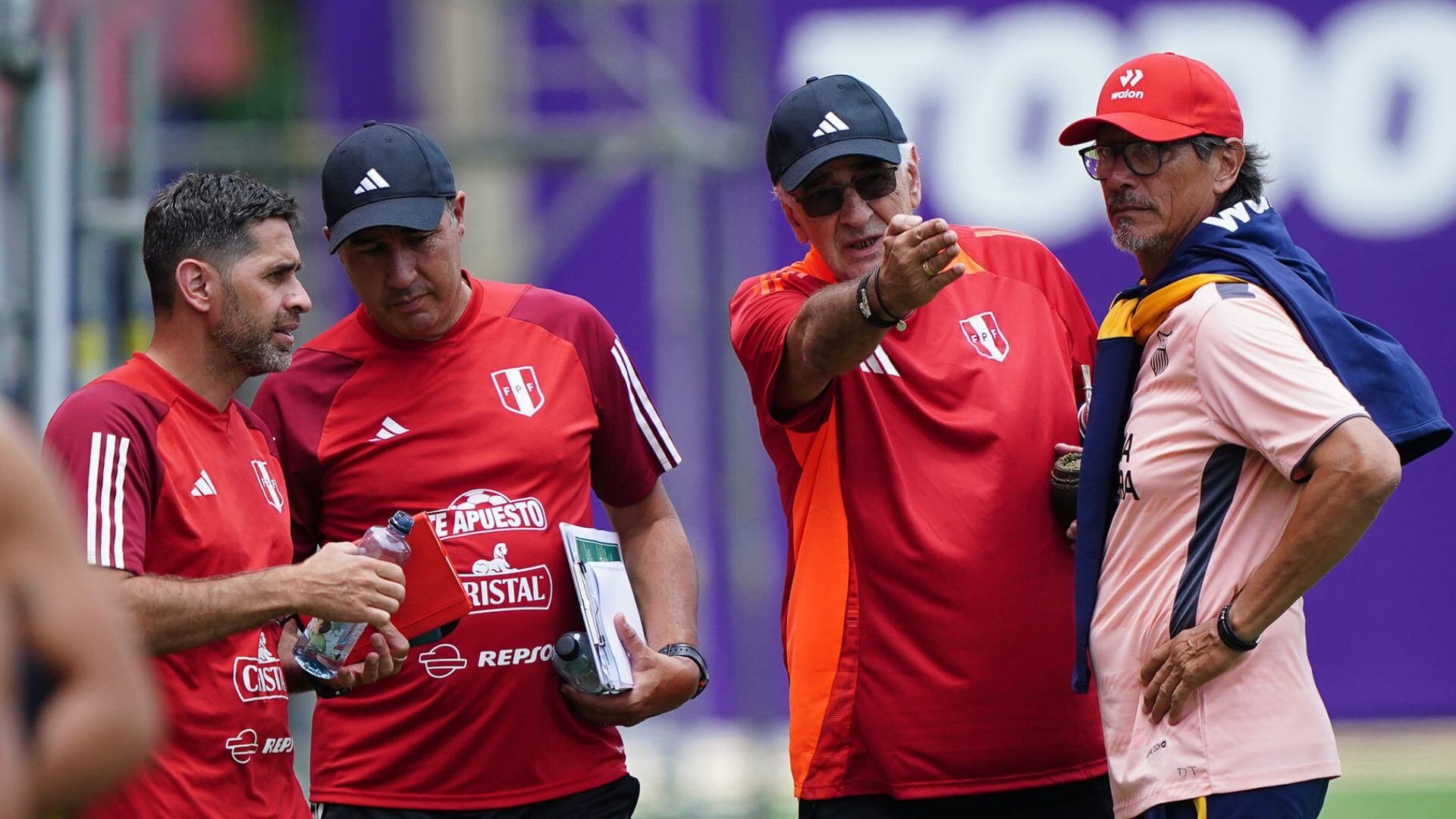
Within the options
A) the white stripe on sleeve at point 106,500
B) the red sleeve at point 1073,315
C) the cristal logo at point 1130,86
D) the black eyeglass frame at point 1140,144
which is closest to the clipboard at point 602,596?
the white stripe on sleeve at point 106,500

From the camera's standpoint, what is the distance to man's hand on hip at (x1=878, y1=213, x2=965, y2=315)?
3471 mm

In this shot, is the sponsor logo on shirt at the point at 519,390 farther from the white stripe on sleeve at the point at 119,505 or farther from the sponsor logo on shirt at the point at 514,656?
the white stripe on sleeve at the point at 119,505

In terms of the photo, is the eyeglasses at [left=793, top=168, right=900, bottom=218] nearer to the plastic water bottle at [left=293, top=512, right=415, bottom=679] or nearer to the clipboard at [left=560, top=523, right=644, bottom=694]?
the clipboard at [left=560, top=523, right=644, bottom=694]

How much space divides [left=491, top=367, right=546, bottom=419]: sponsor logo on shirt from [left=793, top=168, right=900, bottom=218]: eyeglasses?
756mm

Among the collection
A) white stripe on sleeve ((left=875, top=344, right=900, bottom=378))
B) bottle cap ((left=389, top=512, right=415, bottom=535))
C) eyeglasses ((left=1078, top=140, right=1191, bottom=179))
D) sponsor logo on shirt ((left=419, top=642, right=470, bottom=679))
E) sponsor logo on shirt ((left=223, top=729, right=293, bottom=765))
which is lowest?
sponsor logo on shirt ((left=223, top=729, right=293, bottom=765))

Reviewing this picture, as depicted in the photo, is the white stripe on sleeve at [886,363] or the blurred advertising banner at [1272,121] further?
the blurred advertising banner at [1272,121]

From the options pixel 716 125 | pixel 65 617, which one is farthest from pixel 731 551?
pixel 65 617

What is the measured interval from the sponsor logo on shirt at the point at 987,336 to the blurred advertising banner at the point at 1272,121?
679 cm


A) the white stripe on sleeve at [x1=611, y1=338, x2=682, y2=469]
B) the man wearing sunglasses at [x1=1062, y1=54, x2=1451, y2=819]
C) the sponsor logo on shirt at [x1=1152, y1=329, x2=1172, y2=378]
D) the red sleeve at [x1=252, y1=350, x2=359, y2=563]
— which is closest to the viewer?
the man wearing sunglasses at [x1=1062, y1=54, x2=1451, y2=819]

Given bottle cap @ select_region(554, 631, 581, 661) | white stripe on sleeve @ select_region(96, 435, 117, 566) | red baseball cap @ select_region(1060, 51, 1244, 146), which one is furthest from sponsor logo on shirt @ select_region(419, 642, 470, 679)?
red baseball cap @ select_region(1060, 51, 1244, 146)

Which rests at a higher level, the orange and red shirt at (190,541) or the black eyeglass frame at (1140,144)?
the black eyeglass frame at (1140,144)

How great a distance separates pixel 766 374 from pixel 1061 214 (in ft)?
24.0

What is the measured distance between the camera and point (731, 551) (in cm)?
806

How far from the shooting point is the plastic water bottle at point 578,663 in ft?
12.7
